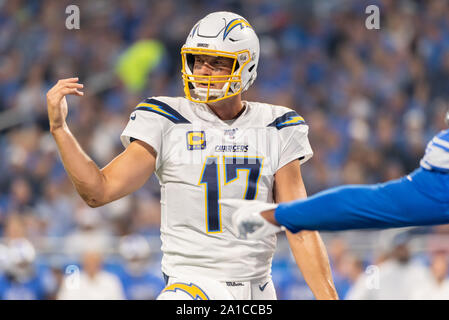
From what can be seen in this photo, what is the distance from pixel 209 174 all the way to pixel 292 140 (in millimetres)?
392

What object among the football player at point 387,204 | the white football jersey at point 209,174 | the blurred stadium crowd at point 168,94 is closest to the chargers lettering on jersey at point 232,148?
the white football jersey at point 209,174

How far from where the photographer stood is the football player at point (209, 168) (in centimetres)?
288

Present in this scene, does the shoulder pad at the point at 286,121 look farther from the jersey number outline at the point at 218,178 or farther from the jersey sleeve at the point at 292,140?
the jersey number outline at the point at 218,178

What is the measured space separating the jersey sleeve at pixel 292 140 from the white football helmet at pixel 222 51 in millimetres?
243

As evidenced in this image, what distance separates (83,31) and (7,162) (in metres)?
1.95

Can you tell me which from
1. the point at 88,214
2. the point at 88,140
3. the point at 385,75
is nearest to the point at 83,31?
the point at 88,140

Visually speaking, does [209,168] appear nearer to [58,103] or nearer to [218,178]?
[218,178]

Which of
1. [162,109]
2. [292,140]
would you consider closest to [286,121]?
[292,140]

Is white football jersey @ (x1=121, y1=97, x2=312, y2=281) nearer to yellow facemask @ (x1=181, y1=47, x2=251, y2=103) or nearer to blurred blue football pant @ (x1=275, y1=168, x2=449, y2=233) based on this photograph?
yellow facemask @ (x1=181, y1=47, x2=251, y2=103)

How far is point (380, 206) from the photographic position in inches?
95.7

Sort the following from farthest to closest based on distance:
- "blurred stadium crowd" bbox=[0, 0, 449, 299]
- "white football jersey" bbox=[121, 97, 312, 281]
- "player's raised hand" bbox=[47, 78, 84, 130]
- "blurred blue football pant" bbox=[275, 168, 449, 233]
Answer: "blurred stadium crowd" bbox=[0, 0, 449, 299] → "white football jersey" bbox=[121, 97, 312, 281] → "player's raised hand" bbox=[47, 78, 84, 130] → "blurred blue football pant" bbox=[275, 168, 449, 233]

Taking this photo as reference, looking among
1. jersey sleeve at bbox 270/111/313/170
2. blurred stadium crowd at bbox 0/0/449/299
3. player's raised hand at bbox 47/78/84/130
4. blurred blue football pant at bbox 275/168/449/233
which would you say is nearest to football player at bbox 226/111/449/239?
blurred blue football pant at bbox 275/168/449/233

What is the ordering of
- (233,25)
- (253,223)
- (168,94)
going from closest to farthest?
1. (253,223)
2. (233,25)
3. (168,94)

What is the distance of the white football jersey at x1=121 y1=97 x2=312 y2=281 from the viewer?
2.94 metres
